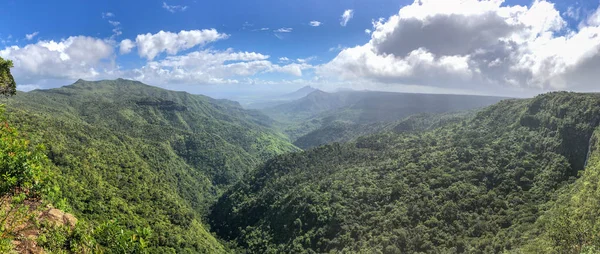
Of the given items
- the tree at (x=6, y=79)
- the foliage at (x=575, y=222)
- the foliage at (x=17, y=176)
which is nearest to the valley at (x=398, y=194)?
the foliage at (x=575, y=222)

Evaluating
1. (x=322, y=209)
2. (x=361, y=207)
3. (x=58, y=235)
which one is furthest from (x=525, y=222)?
(x=58, y=235)

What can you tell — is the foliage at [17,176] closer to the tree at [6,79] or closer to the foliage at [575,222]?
the tree at [6,79]

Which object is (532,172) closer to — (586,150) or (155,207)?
(586,150)

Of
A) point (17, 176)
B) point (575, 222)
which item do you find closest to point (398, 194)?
point (575, 222)

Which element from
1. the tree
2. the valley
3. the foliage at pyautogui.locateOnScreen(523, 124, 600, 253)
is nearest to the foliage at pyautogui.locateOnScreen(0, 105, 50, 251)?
the tree

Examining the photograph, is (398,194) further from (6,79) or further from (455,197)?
(6,79)
